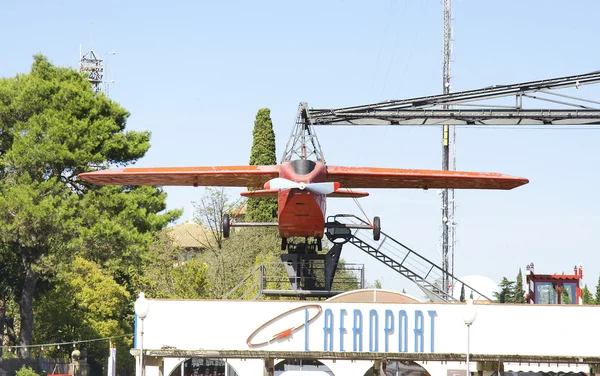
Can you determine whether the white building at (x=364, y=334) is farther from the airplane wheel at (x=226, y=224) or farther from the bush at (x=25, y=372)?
the bush at (x=25, y=372)

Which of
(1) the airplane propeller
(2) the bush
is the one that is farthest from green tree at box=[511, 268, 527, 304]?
(1) the airplane propeller

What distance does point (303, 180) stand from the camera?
1056 inches

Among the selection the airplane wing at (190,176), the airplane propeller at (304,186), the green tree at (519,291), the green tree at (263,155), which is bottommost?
the green tree at (519,291)

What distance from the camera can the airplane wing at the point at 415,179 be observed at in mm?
28891

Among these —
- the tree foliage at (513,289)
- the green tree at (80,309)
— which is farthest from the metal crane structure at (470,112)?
the tree foliage at (513,289)

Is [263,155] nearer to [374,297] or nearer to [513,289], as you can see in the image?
[513,289]

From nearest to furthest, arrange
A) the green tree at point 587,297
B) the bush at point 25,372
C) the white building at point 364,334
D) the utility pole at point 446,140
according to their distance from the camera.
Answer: the white building at point 364,334 → the bush at point 25,372 → the utility pole at point 446,140 → the green tree at point 587,297

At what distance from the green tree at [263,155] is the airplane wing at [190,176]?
24.3 metres

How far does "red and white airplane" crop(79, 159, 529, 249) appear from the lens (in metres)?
26.9

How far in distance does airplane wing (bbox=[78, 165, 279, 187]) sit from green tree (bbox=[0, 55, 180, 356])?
44.7 ft

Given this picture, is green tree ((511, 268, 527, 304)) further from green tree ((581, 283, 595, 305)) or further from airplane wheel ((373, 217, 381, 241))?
airplane wheel ((373, 217, 381, 241))

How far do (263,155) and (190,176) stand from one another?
2872 cm

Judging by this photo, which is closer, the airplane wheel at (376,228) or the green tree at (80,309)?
the airplane wheel at (376,228)

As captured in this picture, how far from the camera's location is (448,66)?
42.3 meters
